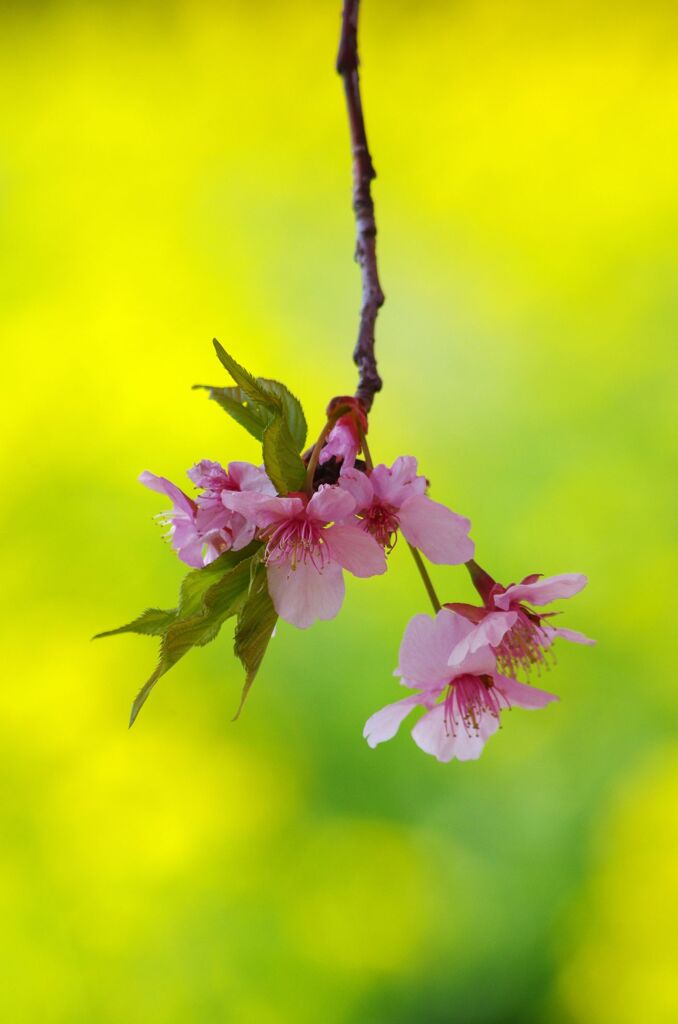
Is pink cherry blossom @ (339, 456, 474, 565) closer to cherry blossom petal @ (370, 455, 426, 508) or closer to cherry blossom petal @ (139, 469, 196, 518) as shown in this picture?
cherry blossom petal @ (370, 455, 426, 508)

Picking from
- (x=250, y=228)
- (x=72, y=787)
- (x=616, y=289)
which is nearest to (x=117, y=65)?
(x=250, y=228)

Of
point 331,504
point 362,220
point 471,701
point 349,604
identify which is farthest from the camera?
point 349,604

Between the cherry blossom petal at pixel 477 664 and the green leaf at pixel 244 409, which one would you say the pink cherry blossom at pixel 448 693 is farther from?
the green leaf at pixel 244 409

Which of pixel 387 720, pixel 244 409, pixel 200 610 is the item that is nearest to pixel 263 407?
pixel 244 409

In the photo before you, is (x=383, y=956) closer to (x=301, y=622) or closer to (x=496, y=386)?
(x=496, y=386)

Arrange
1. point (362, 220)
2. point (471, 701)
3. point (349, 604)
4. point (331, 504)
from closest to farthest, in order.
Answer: point (331, 504)
point (471, 701)
point (362, 220)
point (349, 604)

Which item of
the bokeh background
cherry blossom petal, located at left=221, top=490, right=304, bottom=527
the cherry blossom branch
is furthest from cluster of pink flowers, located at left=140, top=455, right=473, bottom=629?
the bokeh background

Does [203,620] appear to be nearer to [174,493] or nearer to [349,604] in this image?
[174,493]

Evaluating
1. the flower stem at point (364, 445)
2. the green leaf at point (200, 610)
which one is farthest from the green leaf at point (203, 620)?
the flower stem at point (364, 445)
